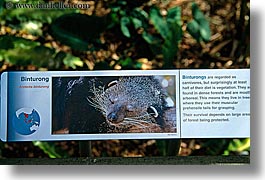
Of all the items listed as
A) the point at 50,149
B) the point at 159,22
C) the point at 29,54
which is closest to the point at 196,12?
the point at 159,22

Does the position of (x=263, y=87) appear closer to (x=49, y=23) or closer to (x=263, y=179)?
(x=263, y=179)

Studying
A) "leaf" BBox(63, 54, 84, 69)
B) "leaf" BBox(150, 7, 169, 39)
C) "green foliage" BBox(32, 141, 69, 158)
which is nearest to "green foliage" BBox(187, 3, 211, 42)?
"leaf" BBox(150, 7, 169, 39)

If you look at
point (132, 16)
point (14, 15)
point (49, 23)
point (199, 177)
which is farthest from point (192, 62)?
point (14, 15)

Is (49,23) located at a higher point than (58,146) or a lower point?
higher

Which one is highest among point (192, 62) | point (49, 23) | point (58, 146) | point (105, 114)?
point (49, 23)

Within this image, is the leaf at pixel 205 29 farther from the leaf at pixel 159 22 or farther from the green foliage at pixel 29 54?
the green foliage at pixel 29 54

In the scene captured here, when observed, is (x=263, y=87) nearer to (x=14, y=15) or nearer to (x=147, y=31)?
(x=147, y=31)

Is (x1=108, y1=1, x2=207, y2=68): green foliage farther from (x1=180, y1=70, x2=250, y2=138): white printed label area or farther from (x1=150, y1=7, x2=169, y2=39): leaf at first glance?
(x1=180, y1=70, x2=250, y2=138): white printed label area
